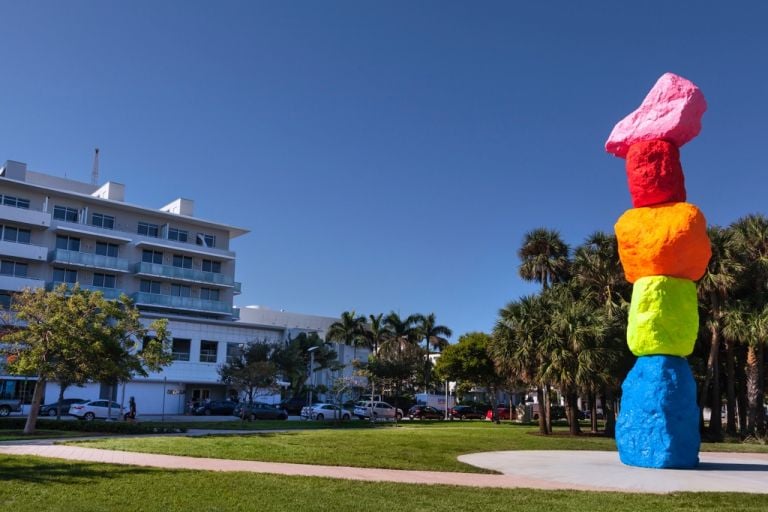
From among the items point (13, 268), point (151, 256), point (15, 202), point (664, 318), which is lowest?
point (664, 318)

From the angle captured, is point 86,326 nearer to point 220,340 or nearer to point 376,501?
point 376,501

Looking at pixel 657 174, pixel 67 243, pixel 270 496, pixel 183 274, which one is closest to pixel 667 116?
pixel 657 174

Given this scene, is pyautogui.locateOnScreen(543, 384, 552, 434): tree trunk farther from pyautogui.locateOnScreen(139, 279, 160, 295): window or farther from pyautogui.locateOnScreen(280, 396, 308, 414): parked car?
pyautogui.locateOnScreen(139, 279, 160, 295): window

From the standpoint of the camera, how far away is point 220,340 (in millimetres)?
56844

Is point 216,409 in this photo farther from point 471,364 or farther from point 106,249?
point 106,249

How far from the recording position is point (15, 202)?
53.0 m

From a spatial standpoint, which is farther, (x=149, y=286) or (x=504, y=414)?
(x=149, y=286)

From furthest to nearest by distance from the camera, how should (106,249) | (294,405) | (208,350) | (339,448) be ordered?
(106,249)
(208,350)
(294,405)
(339,448)

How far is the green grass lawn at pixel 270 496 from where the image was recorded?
9.90m

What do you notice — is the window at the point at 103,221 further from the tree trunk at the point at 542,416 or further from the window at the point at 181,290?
the tree trunk at the point at 542,416

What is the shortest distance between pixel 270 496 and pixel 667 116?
13929 mm

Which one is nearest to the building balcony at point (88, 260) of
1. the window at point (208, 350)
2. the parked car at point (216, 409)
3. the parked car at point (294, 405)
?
the window at point (208, 350)

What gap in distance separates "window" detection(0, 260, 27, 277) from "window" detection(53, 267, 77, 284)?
2377mm

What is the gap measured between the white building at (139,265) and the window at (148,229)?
0.31 feet
